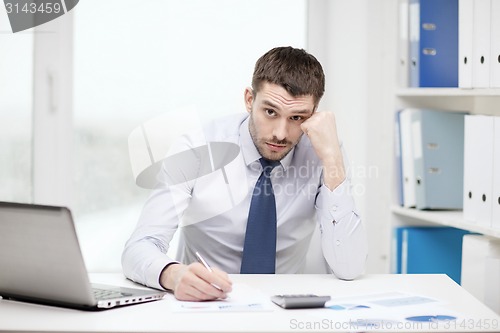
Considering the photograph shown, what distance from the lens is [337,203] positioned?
1936mm

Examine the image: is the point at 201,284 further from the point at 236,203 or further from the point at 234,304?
the point at 236,203

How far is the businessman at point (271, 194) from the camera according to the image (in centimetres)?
193

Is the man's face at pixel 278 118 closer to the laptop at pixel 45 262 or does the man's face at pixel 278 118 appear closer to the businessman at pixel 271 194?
the businessman at pixel 271 194

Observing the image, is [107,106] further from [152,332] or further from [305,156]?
[152,332]

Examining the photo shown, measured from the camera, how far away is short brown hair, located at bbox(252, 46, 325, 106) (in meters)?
1.99

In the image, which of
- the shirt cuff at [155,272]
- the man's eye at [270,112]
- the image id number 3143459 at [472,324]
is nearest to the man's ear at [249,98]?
the man's eye at [270,112]

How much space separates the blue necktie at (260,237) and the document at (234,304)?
1.27ft

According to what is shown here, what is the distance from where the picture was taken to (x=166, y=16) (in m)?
3.26

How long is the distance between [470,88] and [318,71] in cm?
57

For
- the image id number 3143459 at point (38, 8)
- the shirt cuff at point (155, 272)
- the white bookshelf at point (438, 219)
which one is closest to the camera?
the shirt cuff at point (155, 272)

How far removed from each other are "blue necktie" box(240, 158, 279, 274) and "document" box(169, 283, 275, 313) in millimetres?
388

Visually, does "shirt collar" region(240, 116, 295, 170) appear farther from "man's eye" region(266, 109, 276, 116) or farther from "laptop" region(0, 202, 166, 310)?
"laptop" region(0, 202, 166, 310)

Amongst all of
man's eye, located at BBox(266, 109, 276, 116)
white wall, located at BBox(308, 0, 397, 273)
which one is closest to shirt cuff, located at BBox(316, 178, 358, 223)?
man's eye, located at BBox(266, 109, 276, 116)
